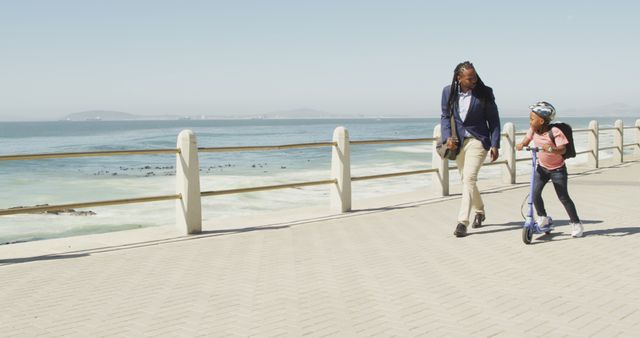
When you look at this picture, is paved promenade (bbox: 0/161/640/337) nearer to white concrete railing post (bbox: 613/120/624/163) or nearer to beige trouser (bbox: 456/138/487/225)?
beige trouser (bbox: 456/138/487/225)

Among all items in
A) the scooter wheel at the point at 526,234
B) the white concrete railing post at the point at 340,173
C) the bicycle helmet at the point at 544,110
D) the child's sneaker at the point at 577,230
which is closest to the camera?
the bicycle helmet at the point at 544,110

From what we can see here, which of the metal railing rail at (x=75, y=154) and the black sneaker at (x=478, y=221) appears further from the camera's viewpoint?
the black sneaker at (x=478, y=221)

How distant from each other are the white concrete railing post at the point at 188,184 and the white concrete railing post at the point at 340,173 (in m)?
A: 2.61

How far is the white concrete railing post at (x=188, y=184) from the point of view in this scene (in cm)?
881

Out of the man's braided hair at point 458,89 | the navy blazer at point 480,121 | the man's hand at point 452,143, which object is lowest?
the man's hand at point 452,143

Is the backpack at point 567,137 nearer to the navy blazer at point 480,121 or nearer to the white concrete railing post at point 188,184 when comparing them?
the navy blazer at point 480,121

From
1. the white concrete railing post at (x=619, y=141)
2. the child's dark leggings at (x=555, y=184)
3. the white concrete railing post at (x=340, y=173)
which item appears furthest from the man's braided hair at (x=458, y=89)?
the white concrete railing post at (x=619, y=141)

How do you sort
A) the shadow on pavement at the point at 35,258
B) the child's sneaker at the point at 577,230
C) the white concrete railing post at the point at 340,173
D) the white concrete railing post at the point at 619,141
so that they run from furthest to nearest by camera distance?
the white concrete railing post at the point at 619,141, the white concrete railing post at the point at 340,173, the child's sneaker at the point at 577,230, the shadow on pavement at the point at 35,258

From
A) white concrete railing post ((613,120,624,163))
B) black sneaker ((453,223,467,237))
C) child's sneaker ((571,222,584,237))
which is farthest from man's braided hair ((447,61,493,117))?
white concrete railing post ((613,120,624,163))

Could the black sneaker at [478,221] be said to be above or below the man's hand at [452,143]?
below

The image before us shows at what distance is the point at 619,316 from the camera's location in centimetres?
491

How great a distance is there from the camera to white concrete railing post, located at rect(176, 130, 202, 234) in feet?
28.9

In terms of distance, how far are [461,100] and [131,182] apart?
26095 millimetres

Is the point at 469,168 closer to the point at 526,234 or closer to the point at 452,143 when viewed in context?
the point at 452,143
